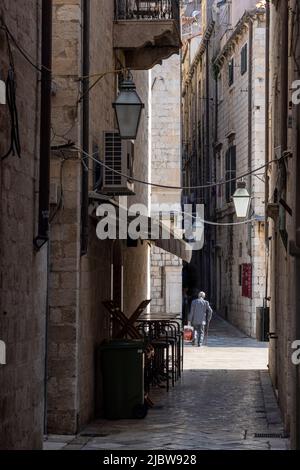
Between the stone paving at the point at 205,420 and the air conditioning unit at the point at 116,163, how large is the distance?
3274 millimetres

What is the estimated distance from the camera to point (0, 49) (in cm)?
931

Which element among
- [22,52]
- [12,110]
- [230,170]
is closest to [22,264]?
[12,110]

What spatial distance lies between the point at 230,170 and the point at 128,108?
80.6 ft

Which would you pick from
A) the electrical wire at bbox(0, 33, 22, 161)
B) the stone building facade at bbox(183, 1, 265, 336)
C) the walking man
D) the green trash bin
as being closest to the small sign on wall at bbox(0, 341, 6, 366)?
the electrical wire at bbox(0, 33, 22, 161)

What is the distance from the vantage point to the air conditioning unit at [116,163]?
14.9 meters

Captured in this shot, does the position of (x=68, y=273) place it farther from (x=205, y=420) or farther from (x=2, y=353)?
(x=2, y=353)

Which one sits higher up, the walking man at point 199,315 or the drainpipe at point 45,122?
the drainpipe at point 45,122

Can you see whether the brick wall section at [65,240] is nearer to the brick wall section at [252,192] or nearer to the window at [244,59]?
the brick wall section at [252,192]

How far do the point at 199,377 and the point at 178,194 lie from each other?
10.6m

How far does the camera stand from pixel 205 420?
49.0 feet

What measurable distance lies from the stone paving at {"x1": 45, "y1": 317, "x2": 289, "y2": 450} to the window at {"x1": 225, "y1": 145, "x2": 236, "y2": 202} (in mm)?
13784

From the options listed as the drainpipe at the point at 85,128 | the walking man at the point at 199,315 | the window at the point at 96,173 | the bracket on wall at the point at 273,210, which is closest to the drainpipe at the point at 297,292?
the drainpipe at the point at 85,128
